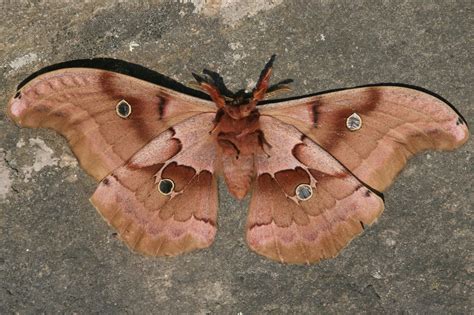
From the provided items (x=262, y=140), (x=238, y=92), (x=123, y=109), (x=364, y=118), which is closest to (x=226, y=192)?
(x=262, y=140)

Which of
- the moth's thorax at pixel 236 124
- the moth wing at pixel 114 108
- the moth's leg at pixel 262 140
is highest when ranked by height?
the moth wing at pixel 114 108

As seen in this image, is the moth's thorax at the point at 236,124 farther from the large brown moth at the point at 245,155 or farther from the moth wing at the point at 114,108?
the moth wing at the point at 114,108

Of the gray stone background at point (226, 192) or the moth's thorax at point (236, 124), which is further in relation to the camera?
the gray stone background at point (226, 192)

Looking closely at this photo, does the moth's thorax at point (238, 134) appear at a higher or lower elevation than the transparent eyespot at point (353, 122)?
higher

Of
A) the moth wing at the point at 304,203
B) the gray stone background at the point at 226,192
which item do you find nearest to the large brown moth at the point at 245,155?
the moth wing at the point at 304,203

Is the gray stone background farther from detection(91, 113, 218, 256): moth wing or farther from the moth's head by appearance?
detection(91, 113, 218, 256): moth wing

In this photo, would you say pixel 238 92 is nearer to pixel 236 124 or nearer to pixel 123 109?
pixel 236 124

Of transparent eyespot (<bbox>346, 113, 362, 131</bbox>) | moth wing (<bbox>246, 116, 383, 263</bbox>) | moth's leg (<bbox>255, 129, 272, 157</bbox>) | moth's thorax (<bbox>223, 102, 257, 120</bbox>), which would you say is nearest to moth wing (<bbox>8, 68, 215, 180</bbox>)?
moth's thorax (<bbox>223, 102, 257, 120</bbox>)

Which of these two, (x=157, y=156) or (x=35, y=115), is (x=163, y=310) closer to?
(x=157, y=156)
